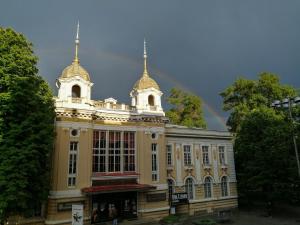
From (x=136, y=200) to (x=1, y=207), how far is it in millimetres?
12420

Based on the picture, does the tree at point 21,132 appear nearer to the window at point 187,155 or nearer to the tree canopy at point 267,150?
the window at point 187,155

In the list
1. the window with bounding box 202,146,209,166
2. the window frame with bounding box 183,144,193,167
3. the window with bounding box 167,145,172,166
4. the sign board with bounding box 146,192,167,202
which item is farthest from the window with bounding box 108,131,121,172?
the window with bounding box 202,146,209,166

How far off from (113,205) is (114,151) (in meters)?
5.08

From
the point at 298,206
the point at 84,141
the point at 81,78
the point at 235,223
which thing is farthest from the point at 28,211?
the point at 298,206

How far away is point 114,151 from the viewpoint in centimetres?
2503

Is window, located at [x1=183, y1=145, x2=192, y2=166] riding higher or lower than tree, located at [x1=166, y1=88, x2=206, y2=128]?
lower

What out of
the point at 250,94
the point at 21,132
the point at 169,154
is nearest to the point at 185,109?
the point at 250,94

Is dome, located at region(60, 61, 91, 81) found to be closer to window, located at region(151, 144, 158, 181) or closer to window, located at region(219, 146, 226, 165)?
window, located at region(151, 144, 158, 181)

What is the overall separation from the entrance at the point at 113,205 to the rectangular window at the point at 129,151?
8.53 ft

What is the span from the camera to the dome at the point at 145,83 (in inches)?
1155

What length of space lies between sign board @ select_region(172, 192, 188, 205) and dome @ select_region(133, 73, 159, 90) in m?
12.2

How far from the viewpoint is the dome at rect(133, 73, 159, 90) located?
29.3m

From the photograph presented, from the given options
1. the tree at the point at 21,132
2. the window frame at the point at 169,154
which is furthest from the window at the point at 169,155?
the tree at the point at 21,132

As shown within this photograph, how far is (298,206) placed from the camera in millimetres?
30688
